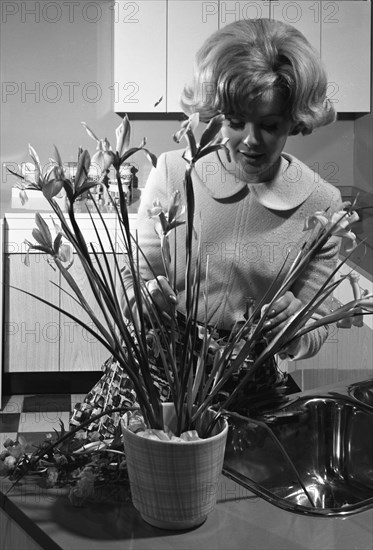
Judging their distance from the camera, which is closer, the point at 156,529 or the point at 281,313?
the point at 156,529

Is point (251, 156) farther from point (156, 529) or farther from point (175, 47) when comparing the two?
point (175, 47)

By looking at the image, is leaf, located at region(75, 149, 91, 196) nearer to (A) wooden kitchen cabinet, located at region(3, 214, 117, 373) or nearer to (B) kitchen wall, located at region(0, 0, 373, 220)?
(A) wooden kitchen cabinet, located at region(3, 214, 117, 373)

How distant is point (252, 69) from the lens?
1.22 m

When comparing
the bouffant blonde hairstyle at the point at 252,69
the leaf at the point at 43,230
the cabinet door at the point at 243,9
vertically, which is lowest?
the leaf at the point at 43,230

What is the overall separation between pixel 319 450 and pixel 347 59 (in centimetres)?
327

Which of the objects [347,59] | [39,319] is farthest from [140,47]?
[39,319]

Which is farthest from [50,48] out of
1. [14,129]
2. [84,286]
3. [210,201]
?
[210,201]

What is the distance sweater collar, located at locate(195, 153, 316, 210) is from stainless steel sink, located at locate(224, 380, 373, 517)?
1.11 ft

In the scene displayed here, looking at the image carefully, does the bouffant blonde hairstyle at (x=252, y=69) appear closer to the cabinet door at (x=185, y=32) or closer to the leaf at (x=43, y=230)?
the leaf at (x=43, y=230)

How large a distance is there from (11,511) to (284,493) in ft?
1.44

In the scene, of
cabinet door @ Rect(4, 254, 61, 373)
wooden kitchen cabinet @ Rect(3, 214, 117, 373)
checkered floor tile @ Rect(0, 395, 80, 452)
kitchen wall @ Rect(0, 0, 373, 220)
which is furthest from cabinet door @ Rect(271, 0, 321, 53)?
checkered floor tile @ Rect(0, 395, 80, 452)

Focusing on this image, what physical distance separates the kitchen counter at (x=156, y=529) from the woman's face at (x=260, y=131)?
0.53 metres

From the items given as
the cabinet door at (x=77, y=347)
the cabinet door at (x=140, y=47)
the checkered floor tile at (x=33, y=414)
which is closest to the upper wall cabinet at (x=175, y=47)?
the cabinet door at (x=140, y=47)

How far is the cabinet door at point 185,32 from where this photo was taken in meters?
4.12
